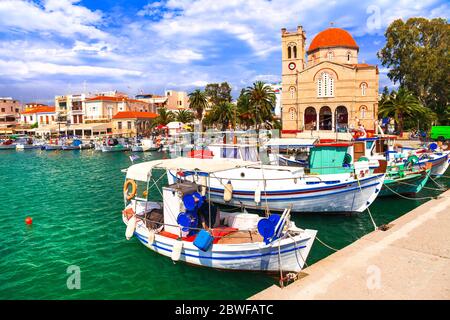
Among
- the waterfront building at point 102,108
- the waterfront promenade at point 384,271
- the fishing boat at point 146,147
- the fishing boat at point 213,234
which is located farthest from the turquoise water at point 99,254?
the waterfront building at point 102,108

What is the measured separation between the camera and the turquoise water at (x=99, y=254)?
1108cm

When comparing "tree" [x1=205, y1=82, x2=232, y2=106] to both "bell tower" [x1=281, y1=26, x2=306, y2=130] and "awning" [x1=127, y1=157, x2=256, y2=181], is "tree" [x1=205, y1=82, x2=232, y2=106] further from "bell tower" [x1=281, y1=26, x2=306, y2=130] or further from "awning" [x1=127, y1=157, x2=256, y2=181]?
"awning" [x1=127, y1=157, x2=256, y2=181]

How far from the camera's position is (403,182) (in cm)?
2222

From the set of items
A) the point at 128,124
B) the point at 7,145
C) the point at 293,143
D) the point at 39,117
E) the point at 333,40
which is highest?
the point at 333,40

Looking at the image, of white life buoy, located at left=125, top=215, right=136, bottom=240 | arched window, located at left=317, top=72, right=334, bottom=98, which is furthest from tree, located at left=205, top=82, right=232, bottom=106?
white life buoy, located at left=125, top=215, right=136, bottom=240

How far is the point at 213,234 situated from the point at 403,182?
51.8 feet

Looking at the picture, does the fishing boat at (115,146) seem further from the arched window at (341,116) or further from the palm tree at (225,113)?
the arched window at (341,116)

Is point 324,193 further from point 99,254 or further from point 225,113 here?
point 225,113

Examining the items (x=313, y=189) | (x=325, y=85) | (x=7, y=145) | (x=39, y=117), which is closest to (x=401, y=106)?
(x=325, y=85)

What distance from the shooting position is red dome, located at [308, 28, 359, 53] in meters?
56.5

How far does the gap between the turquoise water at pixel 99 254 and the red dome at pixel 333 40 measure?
137 ft

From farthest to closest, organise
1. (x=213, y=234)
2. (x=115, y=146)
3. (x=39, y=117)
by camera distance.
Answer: (x=39, y=117) < (x=115, y=146) < (x=213, y=234)

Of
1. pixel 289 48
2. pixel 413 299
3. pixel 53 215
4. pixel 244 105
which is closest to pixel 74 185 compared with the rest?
pixel 53 215
